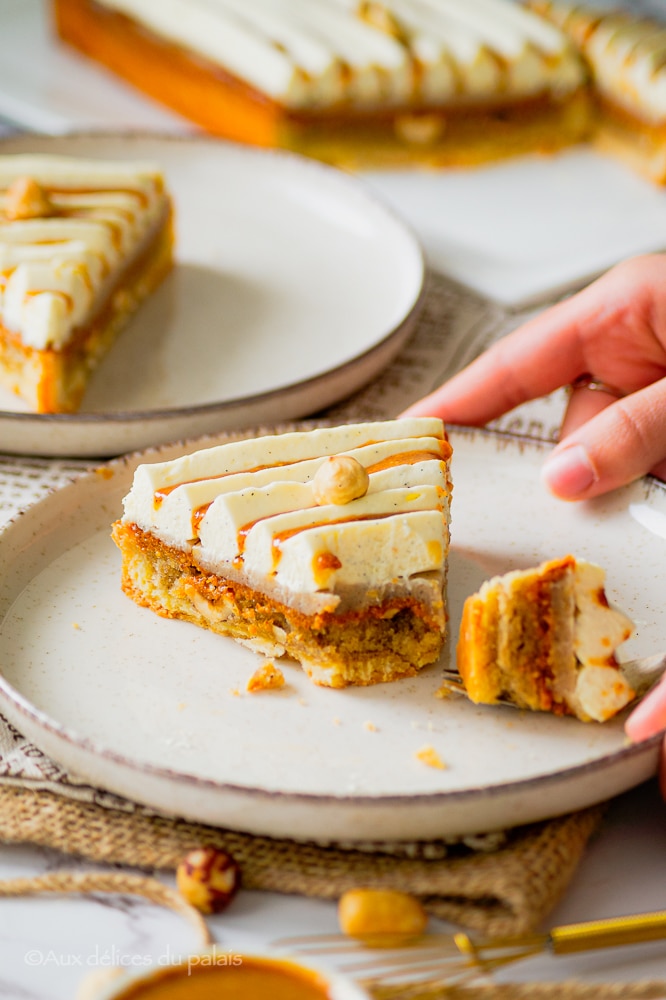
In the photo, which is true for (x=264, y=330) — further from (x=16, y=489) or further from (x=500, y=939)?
(x=500, y=939)

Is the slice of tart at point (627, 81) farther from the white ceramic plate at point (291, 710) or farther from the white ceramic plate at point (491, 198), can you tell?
the white ceramic plate at point (291, 710)

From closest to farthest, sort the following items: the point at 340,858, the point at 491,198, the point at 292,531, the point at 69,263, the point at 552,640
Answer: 1. the point at 340,858
2. the point at 552,640
3. the point at 292,531
4. the point at 69,263
5. the point at 491,198

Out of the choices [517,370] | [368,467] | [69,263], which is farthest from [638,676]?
[69,263]

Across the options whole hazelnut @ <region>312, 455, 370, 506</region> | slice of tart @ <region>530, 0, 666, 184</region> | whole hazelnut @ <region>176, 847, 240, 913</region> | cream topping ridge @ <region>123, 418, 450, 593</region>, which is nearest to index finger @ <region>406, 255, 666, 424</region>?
cream topping ridge @ <region>123, 418, 450, 593</region>

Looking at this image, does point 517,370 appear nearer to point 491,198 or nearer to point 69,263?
point 69,263

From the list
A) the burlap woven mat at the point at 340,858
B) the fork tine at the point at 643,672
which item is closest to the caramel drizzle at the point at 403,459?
the fork tine at the point at 643,672

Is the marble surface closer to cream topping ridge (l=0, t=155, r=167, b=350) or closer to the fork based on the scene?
the fork
